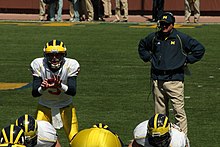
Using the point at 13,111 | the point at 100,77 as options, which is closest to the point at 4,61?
the point at 100,77

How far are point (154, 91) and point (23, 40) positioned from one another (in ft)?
37.8

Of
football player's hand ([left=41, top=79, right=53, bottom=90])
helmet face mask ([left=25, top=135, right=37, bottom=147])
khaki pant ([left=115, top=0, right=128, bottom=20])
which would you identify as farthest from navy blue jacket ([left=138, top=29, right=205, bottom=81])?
khaki pant ([left=115, top=0, right=128, bottom=20])

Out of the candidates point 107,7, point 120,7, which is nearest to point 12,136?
point 120,7

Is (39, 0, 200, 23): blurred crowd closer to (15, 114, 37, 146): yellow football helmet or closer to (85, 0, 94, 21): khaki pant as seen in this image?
(85, 0, 94, 21): khaki pant

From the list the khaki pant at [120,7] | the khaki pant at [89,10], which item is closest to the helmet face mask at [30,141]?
the khaki pant at [120,7]

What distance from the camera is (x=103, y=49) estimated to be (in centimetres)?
1973

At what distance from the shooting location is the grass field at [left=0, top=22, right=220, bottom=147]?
11875 mm

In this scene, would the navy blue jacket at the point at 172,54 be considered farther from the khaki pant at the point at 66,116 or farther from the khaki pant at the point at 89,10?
the khaki pant at the point at 89,10

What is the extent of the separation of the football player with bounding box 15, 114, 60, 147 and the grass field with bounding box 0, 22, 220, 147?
91.1 inches

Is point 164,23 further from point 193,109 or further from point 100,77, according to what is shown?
point 100,77

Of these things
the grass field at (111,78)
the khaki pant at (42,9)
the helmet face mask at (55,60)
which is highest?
the helmet face mask at (55,60)

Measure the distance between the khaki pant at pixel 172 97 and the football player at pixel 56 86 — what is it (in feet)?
4.84

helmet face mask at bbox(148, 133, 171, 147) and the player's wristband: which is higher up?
the player's wristband

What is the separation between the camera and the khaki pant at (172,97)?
10.4m
